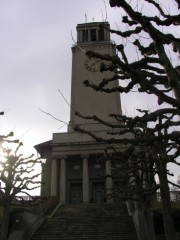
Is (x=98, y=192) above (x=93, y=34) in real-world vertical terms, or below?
below

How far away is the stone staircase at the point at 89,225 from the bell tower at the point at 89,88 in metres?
16.6

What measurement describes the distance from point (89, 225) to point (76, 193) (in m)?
17.8

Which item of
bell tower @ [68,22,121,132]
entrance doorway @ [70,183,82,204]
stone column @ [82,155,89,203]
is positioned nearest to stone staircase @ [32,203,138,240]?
stone column @ [82,155,89,203]

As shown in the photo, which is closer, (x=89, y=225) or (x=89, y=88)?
(x=89, y=225)

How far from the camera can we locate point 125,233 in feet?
72.1

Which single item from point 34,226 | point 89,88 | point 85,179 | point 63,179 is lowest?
point 34,226

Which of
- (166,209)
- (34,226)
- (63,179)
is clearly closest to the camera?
(166,209)

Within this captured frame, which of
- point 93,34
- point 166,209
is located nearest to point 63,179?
point 93,34

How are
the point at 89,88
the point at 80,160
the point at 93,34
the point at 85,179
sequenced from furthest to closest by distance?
the point at 93,34 < the point at 89,88 < the point at 80,160 < the point at 85,179

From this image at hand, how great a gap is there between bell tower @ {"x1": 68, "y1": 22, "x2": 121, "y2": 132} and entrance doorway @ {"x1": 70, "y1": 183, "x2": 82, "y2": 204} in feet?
22.9

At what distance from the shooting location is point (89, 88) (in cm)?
4834

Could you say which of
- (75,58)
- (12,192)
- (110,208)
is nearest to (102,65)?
(12,192)

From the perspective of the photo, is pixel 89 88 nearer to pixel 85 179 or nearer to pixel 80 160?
pixel 80 160

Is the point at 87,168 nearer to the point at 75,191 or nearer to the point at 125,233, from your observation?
the point at 75,191
